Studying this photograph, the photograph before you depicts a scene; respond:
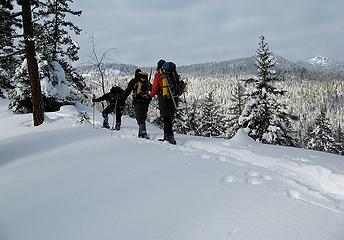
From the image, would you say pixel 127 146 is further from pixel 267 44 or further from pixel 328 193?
pixel 267 44

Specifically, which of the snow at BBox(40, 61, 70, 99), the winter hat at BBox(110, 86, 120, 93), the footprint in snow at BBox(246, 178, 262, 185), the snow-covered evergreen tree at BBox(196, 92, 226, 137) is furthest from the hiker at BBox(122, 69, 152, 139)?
the snow-covered evergreen tree at BBox(196, 92, 226, 137)

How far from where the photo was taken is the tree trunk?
12672mm

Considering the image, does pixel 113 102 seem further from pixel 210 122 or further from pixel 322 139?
pixel 322 139

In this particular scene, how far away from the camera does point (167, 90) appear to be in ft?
30.5

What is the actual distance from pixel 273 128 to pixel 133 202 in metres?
20.4

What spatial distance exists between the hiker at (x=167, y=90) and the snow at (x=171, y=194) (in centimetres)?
141

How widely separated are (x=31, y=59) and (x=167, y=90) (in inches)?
247

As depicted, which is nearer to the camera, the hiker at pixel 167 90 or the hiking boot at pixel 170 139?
the hiking boot at pixel 170 139

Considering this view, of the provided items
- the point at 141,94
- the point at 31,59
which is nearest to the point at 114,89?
the point at 141,94

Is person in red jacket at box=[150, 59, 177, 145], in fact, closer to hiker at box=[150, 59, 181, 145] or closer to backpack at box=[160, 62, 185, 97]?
hiker at box=[150, 59, 181, 145]

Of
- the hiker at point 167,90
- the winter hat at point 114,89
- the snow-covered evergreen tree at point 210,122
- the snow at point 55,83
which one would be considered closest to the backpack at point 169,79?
the hiker at point 167,90

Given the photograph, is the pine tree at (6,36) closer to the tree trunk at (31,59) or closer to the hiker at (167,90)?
the tree trunk at (31,59)

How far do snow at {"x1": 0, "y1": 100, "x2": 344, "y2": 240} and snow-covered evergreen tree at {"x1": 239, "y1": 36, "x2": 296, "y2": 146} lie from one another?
55.4 ft

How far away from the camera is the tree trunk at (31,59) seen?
12.7m
